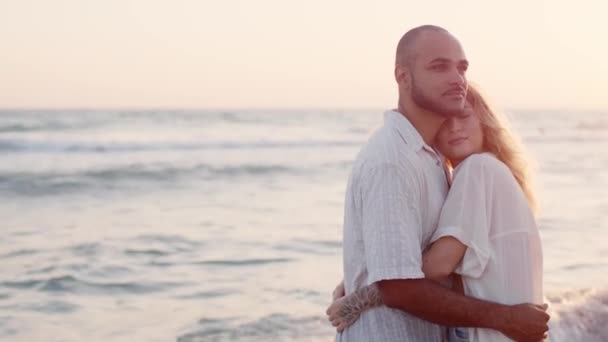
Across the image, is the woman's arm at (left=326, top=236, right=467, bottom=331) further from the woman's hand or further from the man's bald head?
the man's bald head

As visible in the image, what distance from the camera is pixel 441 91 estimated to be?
10.2ft

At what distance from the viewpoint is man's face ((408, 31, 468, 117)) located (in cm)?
310

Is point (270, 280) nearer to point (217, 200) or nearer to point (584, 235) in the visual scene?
point (584, 235)

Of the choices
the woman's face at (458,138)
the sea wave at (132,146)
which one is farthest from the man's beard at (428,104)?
the sea wave at (132,146)

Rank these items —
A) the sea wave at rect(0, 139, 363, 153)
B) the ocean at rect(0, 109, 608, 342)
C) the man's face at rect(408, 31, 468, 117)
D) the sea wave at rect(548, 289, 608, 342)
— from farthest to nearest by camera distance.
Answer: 1. the sea wave at rect(0, 139, 363, 153)
2. the ocean at rect(0, 109, 608, 342)
3. the sea wave at rect(548, 289, 608, 342)
4. the man's face at rect(408, 31, 468, 117)

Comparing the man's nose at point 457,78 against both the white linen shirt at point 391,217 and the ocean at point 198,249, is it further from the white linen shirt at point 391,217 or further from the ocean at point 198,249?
the ocean at point 198,249

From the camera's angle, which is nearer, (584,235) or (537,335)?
(537,335)

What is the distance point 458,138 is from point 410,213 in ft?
1.62

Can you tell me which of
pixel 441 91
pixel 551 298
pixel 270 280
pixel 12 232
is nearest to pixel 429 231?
pixel 441 91

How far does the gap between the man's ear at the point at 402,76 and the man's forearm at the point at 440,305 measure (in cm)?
70

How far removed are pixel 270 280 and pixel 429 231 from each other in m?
5.68

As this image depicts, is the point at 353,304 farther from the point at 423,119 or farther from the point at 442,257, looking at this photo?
the point at 423,119

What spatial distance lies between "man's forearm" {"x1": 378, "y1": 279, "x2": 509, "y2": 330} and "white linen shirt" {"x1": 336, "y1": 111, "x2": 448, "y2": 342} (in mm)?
58

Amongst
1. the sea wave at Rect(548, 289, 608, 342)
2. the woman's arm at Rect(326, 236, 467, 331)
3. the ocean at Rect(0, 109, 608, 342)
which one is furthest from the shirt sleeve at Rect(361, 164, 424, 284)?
the sea wave at Rect(548, 289, 608, 342)
